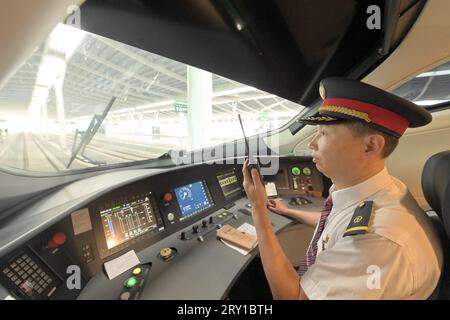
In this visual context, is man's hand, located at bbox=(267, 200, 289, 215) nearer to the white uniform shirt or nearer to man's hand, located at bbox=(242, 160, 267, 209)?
man's hand, located at bbox=(242, 160, 267, 209)

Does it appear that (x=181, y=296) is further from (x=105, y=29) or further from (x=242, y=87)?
(x=242, y=87)

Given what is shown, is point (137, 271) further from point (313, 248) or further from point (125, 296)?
point (313, 248)

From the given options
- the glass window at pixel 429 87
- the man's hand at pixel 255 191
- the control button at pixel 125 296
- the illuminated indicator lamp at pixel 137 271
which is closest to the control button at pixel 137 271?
the illuminated indicator lamp at pixel 137 271

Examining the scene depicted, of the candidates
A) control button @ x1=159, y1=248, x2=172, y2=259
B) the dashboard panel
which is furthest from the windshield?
control button @ x1=159, y1=248, x2=172, y2=259

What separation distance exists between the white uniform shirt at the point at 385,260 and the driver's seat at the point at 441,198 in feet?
0.22

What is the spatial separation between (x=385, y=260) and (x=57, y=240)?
45.2 inches

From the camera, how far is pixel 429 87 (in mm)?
2004

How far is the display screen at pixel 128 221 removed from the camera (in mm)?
1009

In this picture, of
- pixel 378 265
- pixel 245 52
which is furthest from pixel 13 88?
pixel 378 265

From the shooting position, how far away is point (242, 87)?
2.06 meters

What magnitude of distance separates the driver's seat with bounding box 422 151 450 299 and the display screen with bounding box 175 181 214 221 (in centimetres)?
119

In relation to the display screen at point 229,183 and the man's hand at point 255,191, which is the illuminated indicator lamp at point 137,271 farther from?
the display screen at point 229,183

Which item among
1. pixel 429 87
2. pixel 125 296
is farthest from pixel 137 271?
pixel 429 87

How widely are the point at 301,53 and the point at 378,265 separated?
1.68 m
